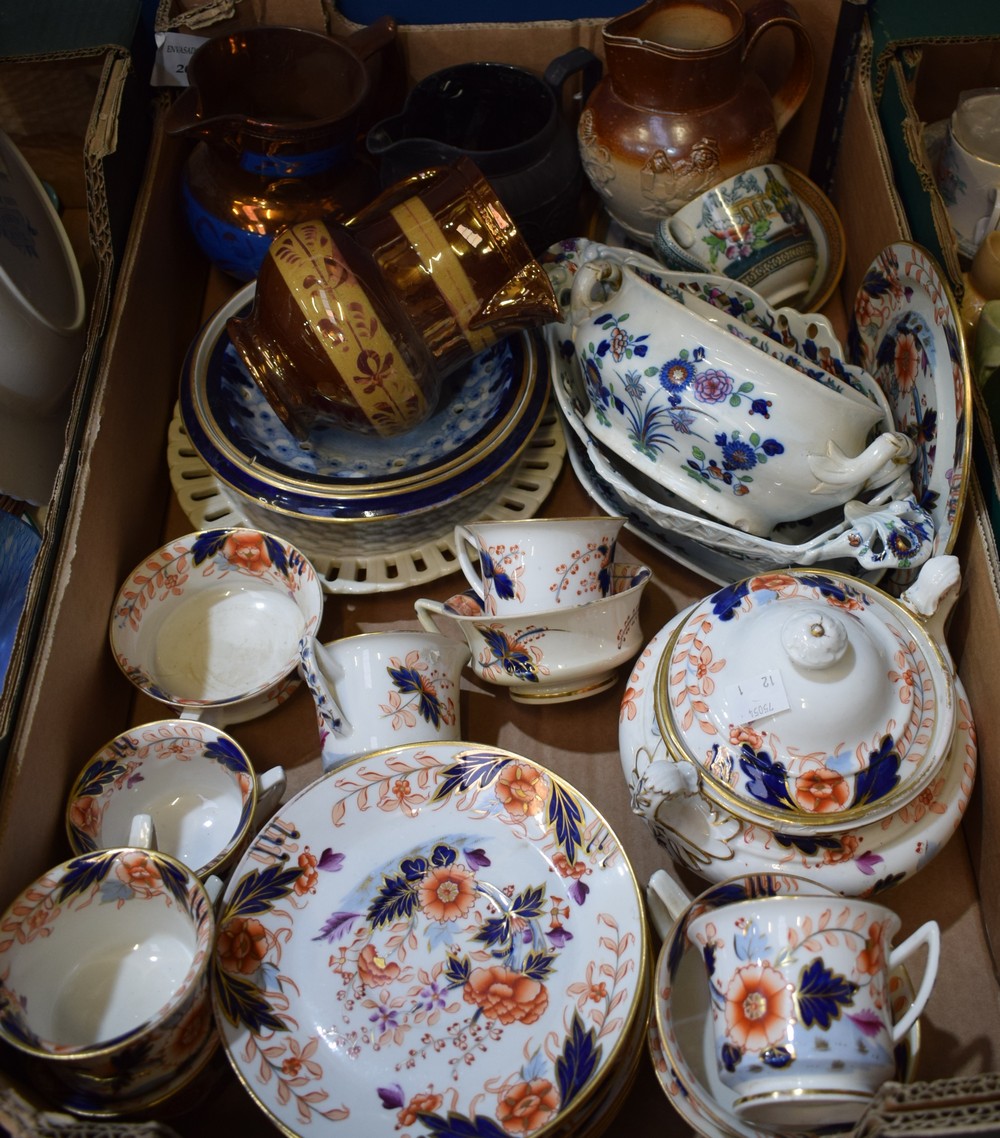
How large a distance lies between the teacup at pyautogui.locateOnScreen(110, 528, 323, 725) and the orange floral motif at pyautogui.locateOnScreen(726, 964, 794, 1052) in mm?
466

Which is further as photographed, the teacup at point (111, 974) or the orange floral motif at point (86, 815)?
the orange floral motif at point (86, 815)

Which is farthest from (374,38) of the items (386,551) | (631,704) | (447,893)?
(447,893)

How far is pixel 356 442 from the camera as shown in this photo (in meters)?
1.04

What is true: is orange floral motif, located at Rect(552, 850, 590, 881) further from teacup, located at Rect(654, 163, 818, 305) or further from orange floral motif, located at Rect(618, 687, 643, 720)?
teacup, located at Rect(654, 163, 818, 305)

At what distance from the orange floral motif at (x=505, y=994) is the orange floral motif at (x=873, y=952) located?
23 centimetres

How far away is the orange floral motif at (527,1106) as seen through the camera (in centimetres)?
66

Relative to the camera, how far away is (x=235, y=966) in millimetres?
729

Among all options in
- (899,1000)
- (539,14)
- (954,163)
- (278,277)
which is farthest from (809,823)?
(539,14)

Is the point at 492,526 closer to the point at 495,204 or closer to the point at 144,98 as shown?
the point at 495,204

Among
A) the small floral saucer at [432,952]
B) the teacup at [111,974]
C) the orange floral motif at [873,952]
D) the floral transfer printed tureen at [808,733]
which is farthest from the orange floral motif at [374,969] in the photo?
the orange floral motif at [873,952]

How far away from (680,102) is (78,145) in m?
0.74

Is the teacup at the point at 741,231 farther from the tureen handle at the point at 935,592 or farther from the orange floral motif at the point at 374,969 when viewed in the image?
the orange floral motif at the point at 374,969

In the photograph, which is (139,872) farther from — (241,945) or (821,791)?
(821,791)

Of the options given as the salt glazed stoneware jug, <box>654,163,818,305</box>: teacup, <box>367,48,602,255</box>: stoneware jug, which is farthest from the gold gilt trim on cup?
<box>654,163,818,305</box>: teacup
